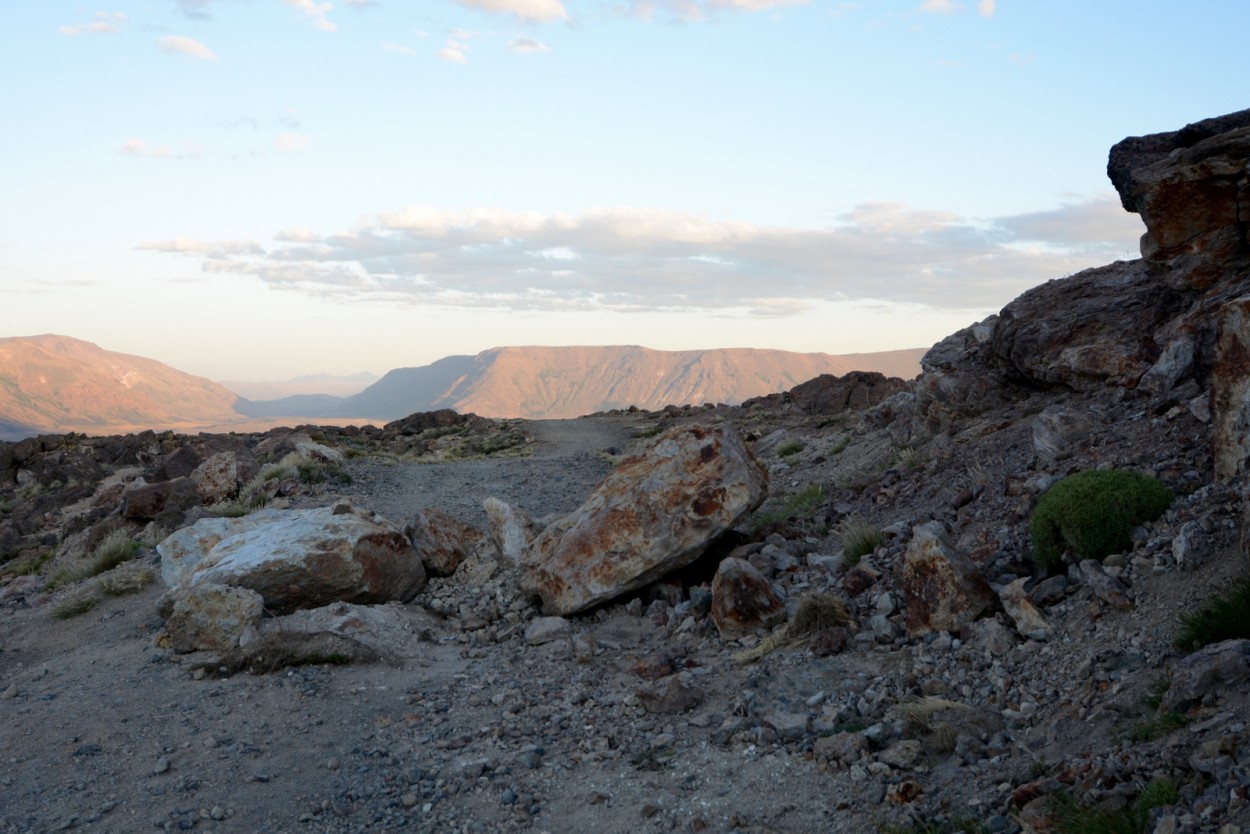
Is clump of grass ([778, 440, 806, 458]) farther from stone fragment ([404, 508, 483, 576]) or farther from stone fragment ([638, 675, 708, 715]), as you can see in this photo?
stone fragment ([638, 675, 708, 715])

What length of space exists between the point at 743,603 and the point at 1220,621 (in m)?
A: 3.91

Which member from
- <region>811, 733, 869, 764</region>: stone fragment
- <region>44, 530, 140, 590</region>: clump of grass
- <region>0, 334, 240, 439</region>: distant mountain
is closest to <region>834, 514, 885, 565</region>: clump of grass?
<region>811, 733, 869, 764</region>: stone fragment

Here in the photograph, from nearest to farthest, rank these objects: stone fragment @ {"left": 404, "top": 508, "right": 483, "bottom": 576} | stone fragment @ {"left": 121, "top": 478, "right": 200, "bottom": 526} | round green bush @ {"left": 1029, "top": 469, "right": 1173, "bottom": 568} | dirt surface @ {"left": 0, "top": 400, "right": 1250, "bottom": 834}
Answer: dirt surface @ {"left": 0, "top": 400, "right": 1250, "bottom": 834} → round green bush @ {"left": 1029, "top": 469, "right": 1173, "bottom": 568} → stone fragment @ {"left": 404, "top": 508, "right": 483, "bottom": 576} → stone fragment @ {"left": 121, "top": 478, "right": 200, "bottom": 526}

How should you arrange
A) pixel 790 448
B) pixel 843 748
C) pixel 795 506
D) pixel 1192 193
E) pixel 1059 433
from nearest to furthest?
pixel 843 748 < pixel 1192 193 < pixel 1059 433 < pixel 795 506 < pixel 790 448

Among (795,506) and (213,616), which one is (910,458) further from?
(213,616)

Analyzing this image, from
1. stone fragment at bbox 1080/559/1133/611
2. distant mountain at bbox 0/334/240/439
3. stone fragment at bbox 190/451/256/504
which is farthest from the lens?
distant mountain at bbox 0/334/240/439

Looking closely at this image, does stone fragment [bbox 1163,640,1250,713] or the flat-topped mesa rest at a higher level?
the flat-topped mesa

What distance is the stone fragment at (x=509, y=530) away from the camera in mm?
11133

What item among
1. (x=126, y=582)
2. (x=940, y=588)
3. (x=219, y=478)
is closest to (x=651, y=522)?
(x=940, y=588)

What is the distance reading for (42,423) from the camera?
150 m

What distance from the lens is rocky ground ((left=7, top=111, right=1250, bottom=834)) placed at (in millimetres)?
5500

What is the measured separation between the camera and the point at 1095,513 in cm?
743

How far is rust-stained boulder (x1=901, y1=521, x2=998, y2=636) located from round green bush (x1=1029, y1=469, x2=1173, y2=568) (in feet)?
2.26

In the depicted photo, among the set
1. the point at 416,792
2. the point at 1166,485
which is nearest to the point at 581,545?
the point at 416,792
